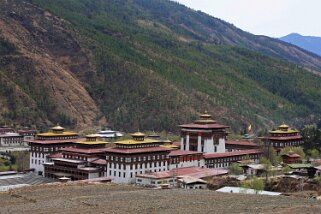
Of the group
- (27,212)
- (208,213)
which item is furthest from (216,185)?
(27,212)

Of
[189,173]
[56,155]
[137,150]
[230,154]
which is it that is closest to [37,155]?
[56,155]

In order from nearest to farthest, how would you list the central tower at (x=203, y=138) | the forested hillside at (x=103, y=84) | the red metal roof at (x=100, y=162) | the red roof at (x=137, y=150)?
the red roof at (x=137, y=150)
the red metal roof at (x=100, y=162)
the central tower at (x=203, y=138)
the forested hillside at (x=103, y=84)

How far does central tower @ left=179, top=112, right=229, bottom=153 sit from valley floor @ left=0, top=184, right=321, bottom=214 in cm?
2846

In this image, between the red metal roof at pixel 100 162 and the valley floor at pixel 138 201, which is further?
the red metal roof at pixel 100 162

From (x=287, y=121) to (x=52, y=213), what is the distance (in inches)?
5157

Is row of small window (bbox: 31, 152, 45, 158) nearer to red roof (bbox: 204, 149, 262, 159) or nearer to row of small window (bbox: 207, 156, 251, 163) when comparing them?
→ red roof (bbox: 204, 149, 262, 159)

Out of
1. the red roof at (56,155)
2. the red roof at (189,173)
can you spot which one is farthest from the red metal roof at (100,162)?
the red roof at (189,173)

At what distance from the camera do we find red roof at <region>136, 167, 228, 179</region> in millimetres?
80562

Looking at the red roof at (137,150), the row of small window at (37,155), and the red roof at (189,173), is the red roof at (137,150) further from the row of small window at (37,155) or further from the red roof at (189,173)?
the row of small window at (37,155)

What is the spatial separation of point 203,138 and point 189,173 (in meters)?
16.8

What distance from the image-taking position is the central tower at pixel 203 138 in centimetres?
10038

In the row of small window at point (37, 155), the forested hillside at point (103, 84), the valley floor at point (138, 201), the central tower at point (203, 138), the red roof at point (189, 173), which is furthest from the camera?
the forested hillside at point (103, 84)

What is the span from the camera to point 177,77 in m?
181

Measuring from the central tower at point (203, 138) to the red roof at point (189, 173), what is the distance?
11304mm
